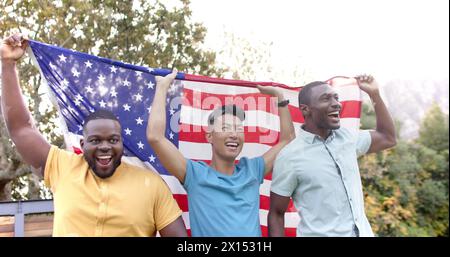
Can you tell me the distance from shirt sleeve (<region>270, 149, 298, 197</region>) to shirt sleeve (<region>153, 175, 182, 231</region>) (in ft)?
1.94

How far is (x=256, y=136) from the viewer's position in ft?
8.82

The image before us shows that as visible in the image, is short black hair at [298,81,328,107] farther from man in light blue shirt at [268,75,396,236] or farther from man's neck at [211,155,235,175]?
man's neck at [211,155,235,175]

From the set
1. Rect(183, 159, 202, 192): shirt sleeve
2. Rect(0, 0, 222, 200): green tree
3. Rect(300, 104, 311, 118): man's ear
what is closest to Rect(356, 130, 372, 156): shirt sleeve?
Rect(300, 104, 311, 118): man's ear

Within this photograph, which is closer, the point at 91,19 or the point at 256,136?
the point at 256,136

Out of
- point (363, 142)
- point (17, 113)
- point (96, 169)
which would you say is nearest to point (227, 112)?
point (96, 169)

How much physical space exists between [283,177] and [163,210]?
2.29ft

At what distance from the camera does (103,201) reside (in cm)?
214

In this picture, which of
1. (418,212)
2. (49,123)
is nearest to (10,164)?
(49,123)

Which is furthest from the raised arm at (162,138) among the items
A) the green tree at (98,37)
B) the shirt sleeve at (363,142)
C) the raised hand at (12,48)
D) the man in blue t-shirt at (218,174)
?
the green tree at (98,37)

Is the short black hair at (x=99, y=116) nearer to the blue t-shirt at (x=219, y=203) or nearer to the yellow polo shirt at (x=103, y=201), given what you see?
the yellow polo shirt at (x=103, y=201)

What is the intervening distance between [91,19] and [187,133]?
263cm

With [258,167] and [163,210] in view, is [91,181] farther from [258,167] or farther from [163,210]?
[258,167]

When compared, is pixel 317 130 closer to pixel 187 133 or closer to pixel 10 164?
pixel 187 133
